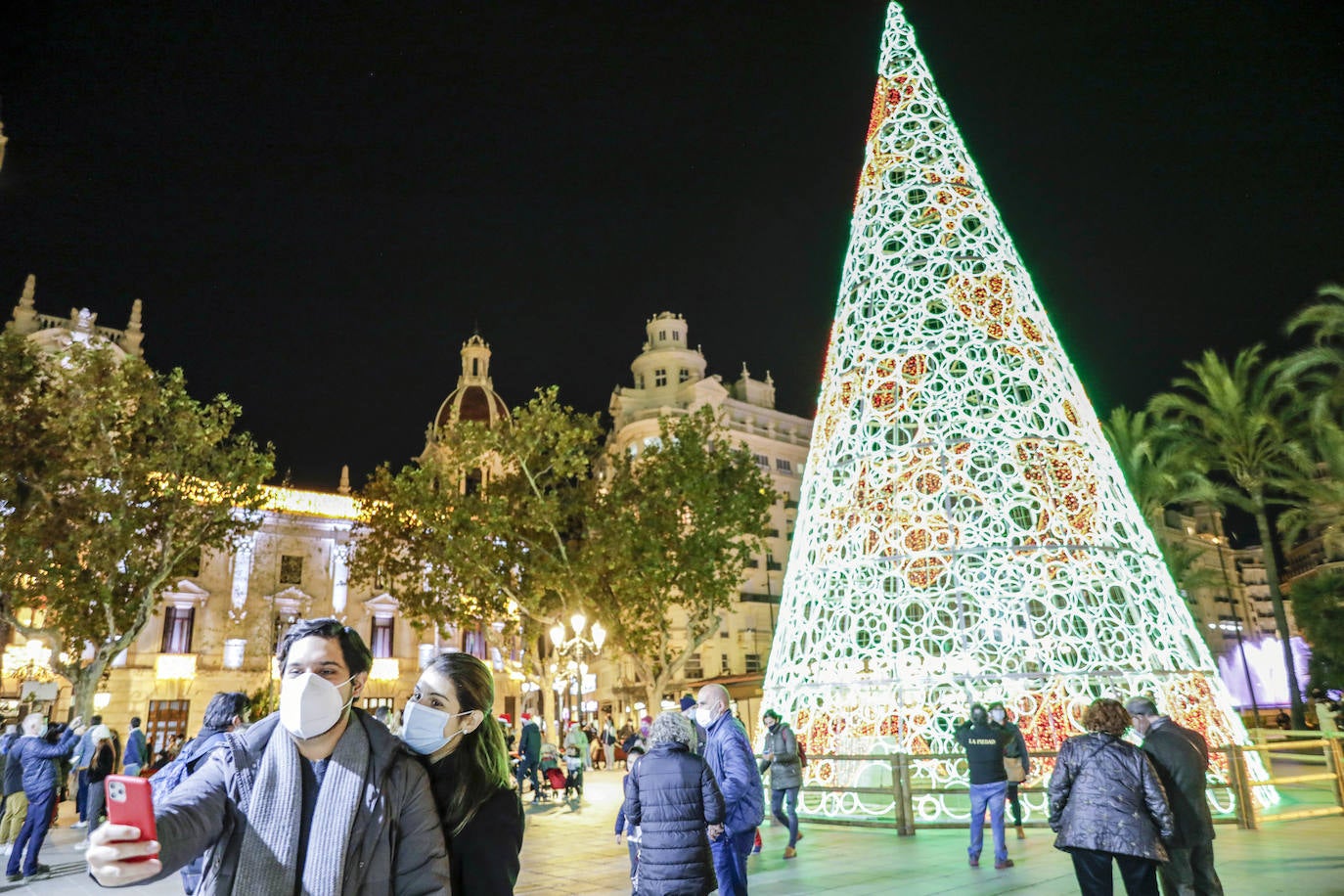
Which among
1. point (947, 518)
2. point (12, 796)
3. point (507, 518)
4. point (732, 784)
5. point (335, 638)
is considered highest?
point (507, 518)

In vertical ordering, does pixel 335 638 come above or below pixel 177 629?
below

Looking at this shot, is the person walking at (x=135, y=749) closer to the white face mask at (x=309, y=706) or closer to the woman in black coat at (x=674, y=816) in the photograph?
the woman in black coat at (x=674, y=816)

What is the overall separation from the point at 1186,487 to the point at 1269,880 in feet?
80.7

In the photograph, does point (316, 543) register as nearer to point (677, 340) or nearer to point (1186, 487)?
point (677, 340)

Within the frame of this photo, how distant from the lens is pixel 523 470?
2542cm

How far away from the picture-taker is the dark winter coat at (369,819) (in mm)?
2314

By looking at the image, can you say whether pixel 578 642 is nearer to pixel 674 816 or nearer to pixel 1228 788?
pixel 1228 788

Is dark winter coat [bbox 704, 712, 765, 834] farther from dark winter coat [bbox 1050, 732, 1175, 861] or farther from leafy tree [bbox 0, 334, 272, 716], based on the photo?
leafy tree [bbox 0, 334, 272, 716]

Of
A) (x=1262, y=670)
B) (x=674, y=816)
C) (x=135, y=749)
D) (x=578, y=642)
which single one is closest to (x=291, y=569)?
(x=578, y=642)

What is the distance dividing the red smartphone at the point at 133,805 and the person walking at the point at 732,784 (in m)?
4.41

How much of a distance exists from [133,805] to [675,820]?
11.3 ft

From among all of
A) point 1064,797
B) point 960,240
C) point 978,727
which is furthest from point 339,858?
point 960,240

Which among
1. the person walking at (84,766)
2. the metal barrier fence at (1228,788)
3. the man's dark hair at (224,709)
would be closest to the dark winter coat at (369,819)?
the man's dark hair at (224,709)

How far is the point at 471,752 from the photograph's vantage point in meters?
2.79
